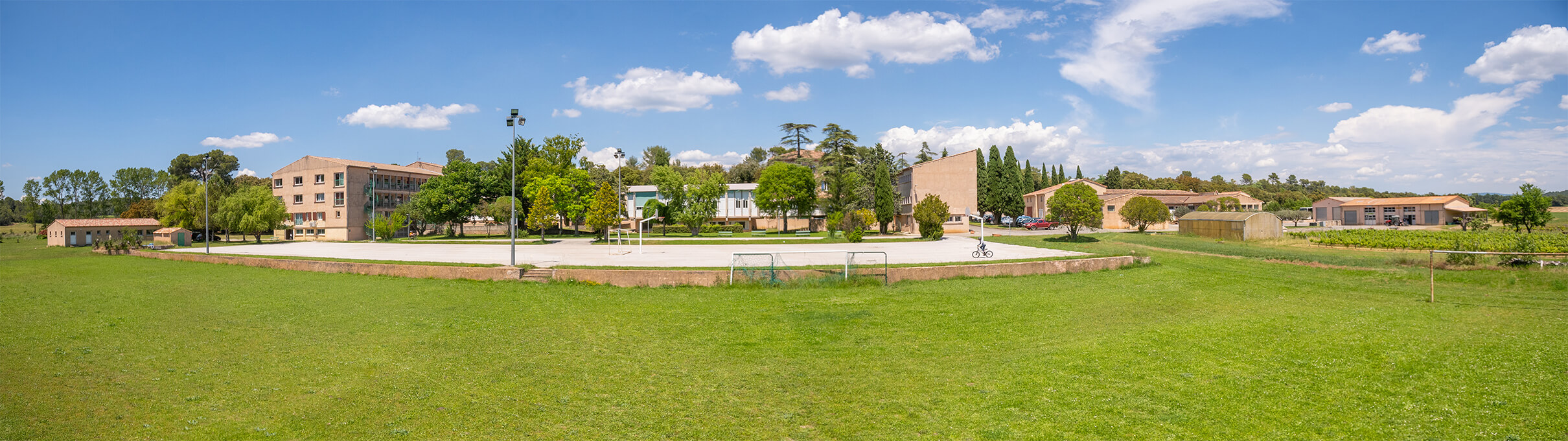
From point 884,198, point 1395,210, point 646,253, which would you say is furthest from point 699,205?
point 1395,210

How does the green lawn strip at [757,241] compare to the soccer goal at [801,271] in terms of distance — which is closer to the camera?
the soccer goal at [801,271]

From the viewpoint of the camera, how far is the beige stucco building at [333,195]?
202ft

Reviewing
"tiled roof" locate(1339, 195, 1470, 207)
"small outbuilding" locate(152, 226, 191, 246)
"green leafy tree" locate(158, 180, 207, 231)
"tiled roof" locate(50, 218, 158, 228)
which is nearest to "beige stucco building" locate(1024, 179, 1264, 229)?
"tiled roof" locate(1339, 195, 1470, 207)

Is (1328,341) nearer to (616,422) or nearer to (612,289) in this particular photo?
(616,422)

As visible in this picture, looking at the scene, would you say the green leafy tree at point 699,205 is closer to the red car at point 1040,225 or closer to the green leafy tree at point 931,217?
the green leafy tree at point 931,217

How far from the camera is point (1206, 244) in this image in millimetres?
34219

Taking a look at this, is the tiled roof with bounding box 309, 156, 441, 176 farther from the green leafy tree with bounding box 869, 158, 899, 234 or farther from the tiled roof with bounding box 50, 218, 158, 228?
the green leafy tree with bounding box 869, 158, 899, 234

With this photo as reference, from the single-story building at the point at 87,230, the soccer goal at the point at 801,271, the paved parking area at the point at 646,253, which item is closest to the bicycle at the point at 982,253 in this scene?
the paved parking area at the point at 646,253

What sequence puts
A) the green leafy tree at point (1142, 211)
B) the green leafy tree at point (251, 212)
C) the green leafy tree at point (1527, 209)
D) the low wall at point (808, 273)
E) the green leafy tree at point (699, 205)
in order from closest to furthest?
the low wall at point (808, 273), the green leafy tree at point (1527, 209), the green leafy tree at point (1142, 211), the green leafy tree at point (251, 212), the green leafy tree at point (699, 205)

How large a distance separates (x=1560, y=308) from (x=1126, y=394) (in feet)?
37.6

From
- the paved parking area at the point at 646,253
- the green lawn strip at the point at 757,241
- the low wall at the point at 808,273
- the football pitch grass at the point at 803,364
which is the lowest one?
the football pitch grass at the point at 803,364

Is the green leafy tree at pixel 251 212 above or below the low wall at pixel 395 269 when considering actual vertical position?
above

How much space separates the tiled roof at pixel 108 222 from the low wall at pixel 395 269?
42492 mm

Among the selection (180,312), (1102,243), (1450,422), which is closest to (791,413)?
(1450,422)
